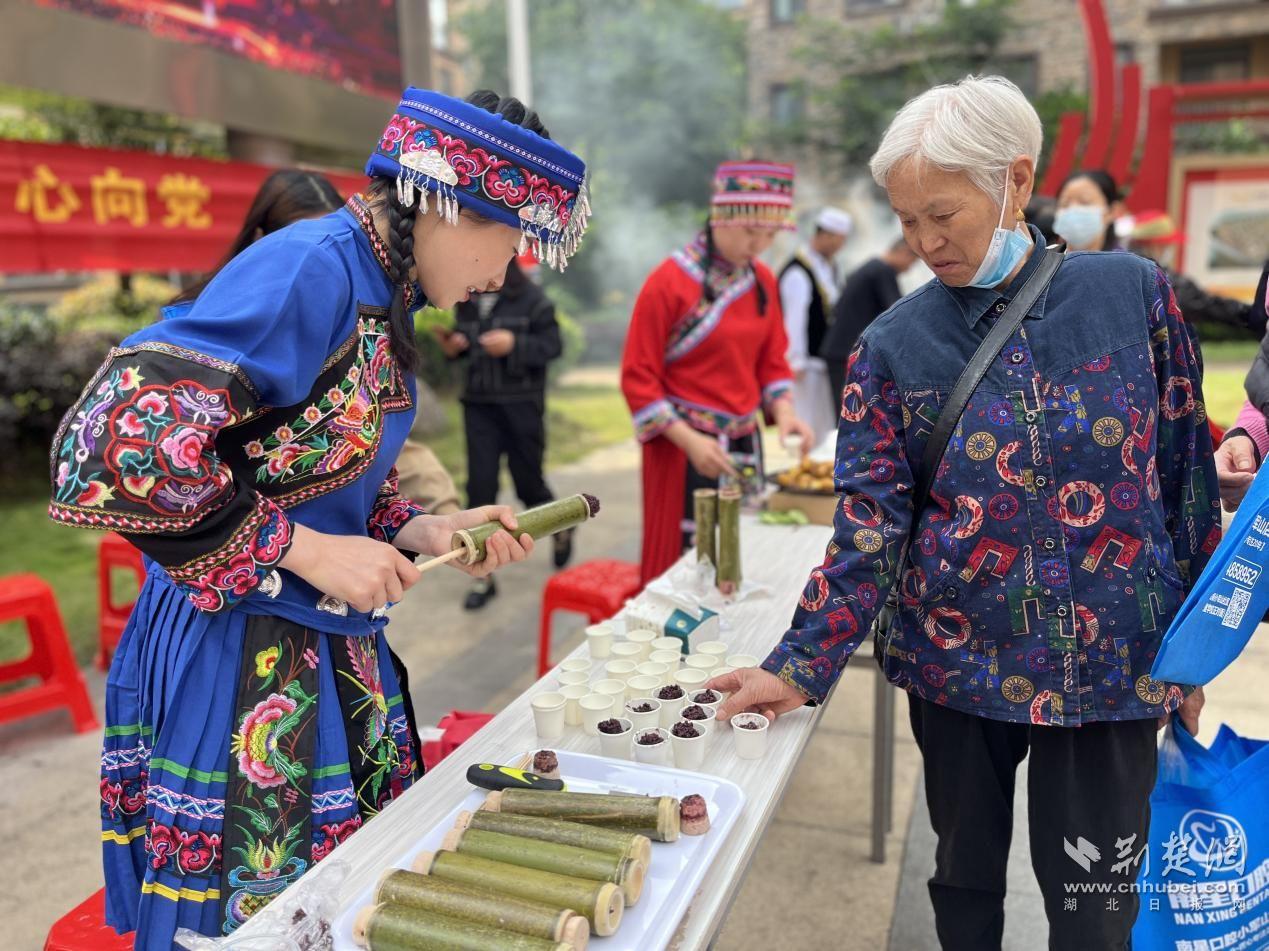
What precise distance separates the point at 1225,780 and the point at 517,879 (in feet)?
4.74

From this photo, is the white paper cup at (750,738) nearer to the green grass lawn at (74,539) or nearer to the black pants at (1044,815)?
the black pants at (1044,815)

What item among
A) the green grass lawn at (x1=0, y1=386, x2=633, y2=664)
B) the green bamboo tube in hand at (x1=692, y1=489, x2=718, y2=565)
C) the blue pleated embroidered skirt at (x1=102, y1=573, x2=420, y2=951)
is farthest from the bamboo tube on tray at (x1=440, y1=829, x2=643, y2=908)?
the green grass lawn at (x1=0, y1=386, x2=633, y2=664)

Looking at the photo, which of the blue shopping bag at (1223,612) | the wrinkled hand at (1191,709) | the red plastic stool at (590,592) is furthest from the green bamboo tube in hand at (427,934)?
the red plastic stool at (590,592)

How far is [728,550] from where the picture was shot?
248cm

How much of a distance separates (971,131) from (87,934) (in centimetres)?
202

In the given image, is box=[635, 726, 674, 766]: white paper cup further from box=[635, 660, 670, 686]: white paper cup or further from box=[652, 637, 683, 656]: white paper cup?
box=[652, 637, 683, 656]: white paper cup

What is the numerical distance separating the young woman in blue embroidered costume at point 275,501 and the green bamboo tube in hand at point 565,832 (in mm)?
309

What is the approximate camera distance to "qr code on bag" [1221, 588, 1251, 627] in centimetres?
138

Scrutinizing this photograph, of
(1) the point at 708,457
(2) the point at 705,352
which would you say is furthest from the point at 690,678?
(2) the point at 705,352

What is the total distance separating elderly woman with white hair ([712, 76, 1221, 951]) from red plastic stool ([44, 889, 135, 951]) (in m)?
1.18

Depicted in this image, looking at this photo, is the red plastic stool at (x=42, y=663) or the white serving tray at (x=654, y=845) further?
the red plastic stool at (x=42, y=663)

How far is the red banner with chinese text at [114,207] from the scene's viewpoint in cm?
489

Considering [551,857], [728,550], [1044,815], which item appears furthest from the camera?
[728,550]

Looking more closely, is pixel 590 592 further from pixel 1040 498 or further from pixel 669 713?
pixel 1040 498
